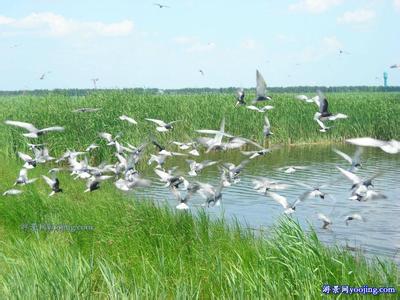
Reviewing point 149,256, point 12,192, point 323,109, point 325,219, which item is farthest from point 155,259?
point 12,192

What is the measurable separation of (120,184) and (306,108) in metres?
23.2

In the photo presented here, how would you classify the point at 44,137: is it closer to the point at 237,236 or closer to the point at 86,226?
the point at 86,226

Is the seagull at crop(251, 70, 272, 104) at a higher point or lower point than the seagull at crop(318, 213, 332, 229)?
higher

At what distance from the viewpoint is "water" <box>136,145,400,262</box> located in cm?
1255

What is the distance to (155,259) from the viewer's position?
7645 millimetres

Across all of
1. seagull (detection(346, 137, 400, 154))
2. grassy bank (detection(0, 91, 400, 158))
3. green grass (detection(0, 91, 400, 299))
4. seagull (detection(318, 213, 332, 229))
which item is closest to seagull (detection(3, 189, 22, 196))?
green grass (detection(0, 91, 400, 299))

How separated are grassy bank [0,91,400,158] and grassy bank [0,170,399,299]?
11.4 metres

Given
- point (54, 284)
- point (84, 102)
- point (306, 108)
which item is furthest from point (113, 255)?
point (306, 108)

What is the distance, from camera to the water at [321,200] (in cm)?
1255

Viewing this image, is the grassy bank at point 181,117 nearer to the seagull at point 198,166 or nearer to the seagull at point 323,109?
the seagull at point 198,166

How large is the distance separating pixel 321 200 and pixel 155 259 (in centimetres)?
990

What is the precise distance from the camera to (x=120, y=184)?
34.9 ft

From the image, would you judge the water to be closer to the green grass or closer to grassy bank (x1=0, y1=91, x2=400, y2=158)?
the green grass

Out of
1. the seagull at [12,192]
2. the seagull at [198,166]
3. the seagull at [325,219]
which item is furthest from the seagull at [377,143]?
the seagull at [12,192]
